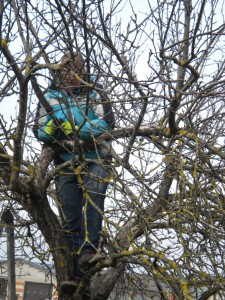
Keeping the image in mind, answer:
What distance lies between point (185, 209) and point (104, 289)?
5.43 ft

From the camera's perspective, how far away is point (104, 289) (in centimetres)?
562

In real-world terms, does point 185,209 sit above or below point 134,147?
below

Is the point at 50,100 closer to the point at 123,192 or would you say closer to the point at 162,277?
the point at 123,192

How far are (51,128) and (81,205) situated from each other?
779 mm

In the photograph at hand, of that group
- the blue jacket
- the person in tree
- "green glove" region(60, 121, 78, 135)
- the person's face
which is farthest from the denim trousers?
the person's face

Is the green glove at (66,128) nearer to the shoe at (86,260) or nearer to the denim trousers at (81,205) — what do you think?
the denim trousers at (81,205)

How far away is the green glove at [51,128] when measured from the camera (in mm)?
5312

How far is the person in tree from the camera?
16.3ft

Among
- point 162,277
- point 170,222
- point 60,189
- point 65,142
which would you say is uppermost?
point 65,142

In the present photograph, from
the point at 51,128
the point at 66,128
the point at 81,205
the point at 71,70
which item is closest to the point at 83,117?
the point at 66,128

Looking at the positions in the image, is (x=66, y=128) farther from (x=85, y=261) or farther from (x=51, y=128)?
(x=85, y=261)

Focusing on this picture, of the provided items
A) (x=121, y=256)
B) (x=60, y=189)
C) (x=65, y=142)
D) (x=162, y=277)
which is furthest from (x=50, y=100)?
(x=162, y=277)

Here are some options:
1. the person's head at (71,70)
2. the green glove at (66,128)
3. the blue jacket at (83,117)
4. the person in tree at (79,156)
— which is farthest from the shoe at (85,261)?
the person's head at (71,70)

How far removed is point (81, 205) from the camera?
557 cm
